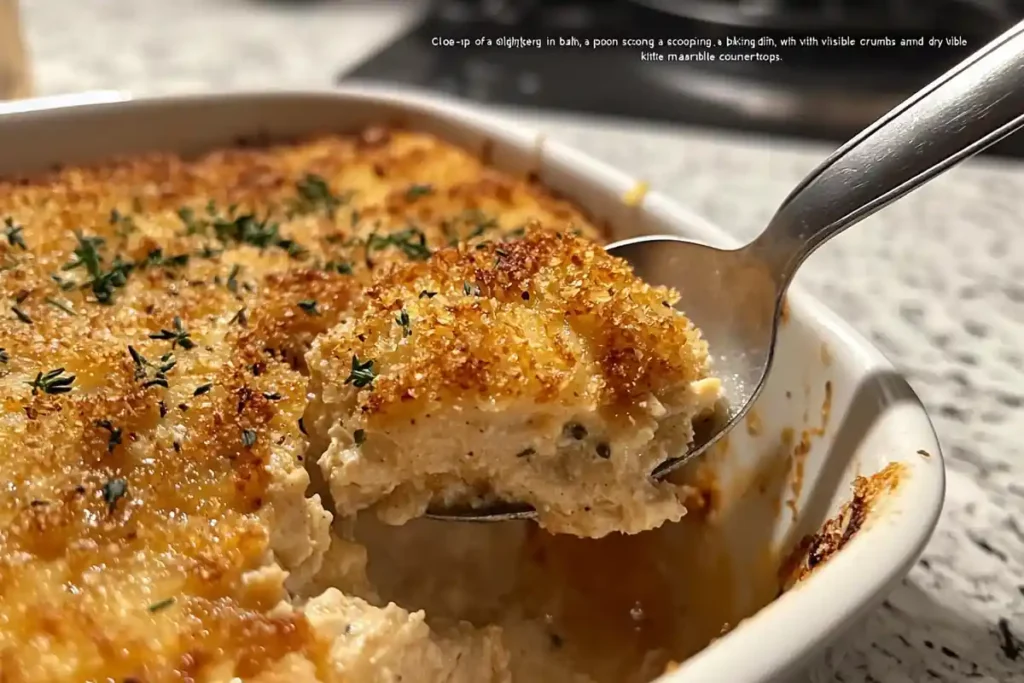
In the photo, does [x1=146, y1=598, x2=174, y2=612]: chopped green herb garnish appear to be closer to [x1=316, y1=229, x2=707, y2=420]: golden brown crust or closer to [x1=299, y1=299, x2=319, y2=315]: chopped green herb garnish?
[x1=316, y1=229, x2=707, y2=420]: golden brown crust

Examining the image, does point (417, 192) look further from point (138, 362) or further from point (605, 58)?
point (605, 58)

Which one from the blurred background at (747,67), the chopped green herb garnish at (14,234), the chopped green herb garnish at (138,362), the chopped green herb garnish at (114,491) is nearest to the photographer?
the chopped green herb garnish at (114,491)

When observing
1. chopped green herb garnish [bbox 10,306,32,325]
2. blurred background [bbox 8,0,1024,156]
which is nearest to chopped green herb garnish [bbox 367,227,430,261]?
chopped green herb garnish [bbox 10,306,32,325]

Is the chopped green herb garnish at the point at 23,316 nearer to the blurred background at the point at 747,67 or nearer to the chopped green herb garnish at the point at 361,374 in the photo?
the chopped green herb garnish at the point at 361,374

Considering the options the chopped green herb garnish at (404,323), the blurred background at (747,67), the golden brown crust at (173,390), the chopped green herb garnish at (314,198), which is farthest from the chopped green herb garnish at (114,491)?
the blurred background at (747,67)

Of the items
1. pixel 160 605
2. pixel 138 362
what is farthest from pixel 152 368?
pixel 160 605

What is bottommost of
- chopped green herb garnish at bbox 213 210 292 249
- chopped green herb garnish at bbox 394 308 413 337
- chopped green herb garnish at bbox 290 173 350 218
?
chopped green herb garnish at bbox 290 173 350 218

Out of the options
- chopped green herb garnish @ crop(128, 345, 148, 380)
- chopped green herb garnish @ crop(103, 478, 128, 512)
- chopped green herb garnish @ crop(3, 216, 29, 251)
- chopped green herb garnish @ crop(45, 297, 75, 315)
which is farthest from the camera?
chopped green herb garnish @ crop(3, 216, 29, 251)
